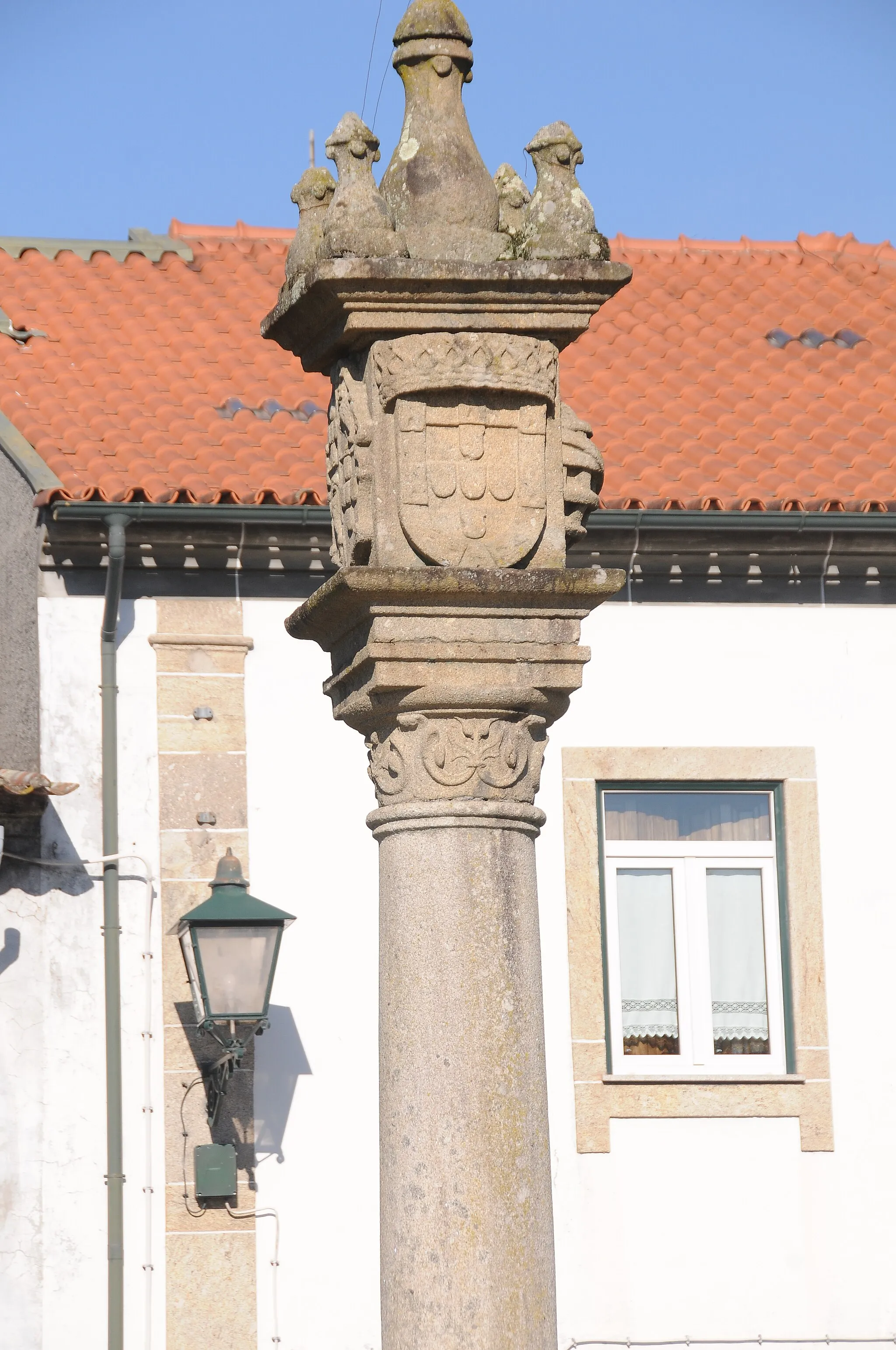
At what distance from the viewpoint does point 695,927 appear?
9719 millimetres

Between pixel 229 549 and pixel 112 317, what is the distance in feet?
8.37

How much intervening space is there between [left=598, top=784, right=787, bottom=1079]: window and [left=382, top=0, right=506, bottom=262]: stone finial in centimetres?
512

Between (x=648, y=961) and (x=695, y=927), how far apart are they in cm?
27

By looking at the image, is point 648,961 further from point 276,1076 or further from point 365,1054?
point 276,1076

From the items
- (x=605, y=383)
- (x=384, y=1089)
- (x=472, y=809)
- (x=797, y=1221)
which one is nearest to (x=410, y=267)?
(x=472, y=809)

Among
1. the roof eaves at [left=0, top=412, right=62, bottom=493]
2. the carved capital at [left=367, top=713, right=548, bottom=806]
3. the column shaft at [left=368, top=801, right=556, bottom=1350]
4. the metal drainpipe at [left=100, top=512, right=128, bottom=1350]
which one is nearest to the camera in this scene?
the column shaft at [left=368, top=801, right=556, bottom=1350]

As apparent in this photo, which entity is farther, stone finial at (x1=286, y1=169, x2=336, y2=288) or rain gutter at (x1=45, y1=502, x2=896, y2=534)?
rain gutter at (x1=45, y1=502, x2=896, y2=534)

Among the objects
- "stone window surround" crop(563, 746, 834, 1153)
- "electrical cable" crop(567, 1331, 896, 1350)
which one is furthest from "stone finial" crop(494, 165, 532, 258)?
"electrical cable" crop(567, 1331, 896, 1350)

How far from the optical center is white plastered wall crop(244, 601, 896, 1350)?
8969 mm

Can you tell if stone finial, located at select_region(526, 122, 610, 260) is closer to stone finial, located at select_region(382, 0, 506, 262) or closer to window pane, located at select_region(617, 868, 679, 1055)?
stone finial, located at select_region(382, 0, 506, 262)

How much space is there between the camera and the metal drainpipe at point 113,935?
8.68 metres

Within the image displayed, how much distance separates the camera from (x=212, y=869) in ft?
29.9

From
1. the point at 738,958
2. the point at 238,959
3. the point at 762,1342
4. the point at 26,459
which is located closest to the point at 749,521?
the point at 738,958

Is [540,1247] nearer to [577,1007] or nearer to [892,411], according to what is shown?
[577,1007]
